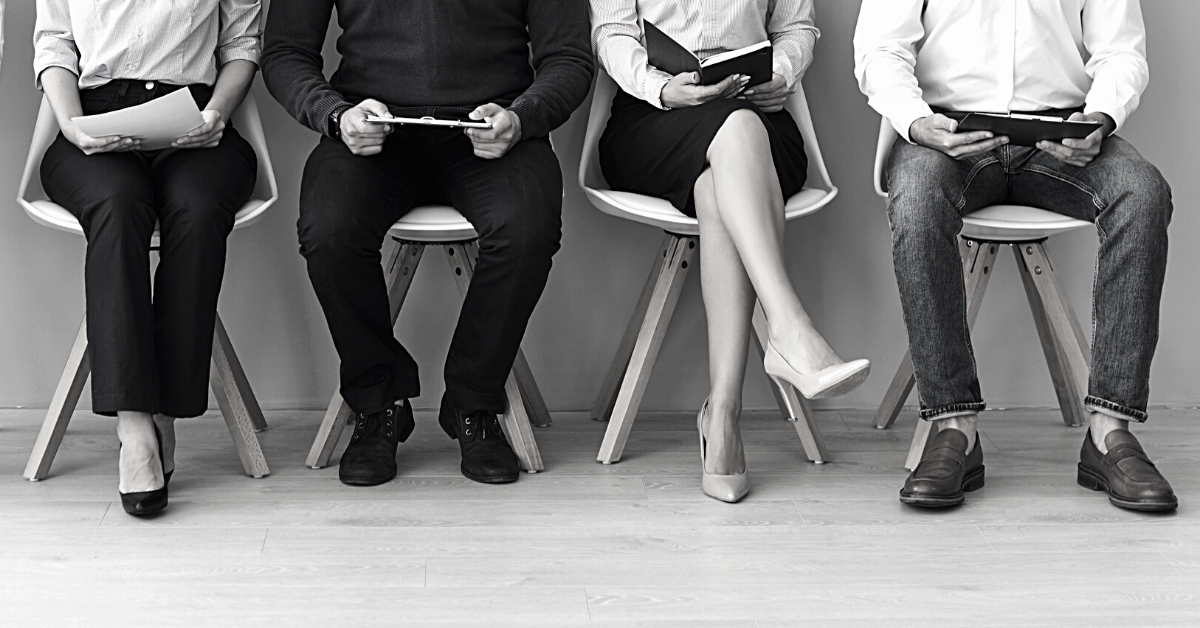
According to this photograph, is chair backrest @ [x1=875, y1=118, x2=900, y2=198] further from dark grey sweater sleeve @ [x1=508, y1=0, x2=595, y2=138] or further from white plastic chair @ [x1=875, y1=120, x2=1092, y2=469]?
dark grey sweater sleeve @ [x1=508, y1=0, x2=595, y2=138]

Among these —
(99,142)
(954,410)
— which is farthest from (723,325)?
(99,142)

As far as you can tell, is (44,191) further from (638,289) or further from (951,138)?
(951,138)

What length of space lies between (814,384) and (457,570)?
0.62 metres

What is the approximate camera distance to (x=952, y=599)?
1.69 meters

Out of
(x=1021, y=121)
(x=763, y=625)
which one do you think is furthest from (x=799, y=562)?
(x=1021, y=121)

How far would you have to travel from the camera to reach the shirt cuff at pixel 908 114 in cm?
218

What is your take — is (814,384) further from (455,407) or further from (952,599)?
(455,407)

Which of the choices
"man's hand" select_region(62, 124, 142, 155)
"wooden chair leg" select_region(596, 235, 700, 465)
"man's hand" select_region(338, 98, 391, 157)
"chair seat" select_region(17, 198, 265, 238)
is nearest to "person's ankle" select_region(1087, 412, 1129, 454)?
"wooden chair leg" select_region(596, 235, 700, 465)

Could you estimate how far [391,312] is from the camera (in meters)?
2.30

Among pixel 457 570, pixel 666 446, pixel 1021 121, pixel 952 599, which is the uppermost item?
pixel 1021 121

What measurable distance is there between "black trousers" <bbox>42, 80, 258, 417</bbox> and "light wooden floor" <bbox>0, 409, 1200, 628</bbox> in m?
0.22

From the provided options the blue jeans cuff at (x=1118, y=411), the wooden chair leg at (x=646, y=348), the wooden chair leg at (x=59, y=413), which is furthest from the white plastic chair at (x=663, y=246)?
the wooden chair leg at (x=59, y=413)

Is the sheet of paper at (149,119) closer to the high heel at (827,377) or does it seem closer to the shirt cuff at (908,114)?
the high heel at (827,377)

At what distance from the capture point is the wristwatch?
7.07ft
